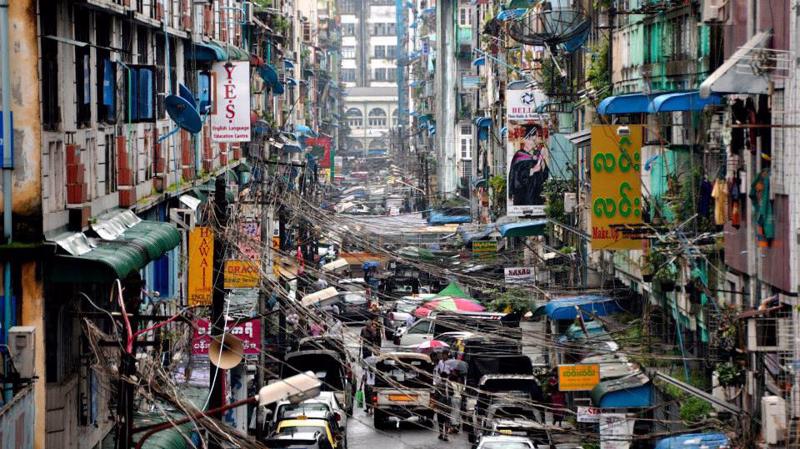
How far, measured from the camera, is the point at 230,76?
3600cm

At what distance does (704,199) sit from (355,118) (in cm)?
16419

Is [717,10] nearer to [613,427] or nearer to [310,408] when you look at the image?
[613,427]

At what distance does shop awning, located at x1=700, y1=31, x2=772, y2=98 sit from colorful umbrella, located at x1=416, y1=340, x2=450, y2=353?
20.4 metres

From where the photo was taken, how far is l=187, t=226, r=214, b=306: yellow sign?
2558 cm

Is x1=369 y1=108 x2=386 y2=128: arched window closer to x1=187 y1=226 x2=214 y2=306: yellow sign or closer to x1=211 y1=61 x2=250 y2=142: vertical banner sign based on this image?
x1=211 y1=61 x2=250 y2=142: vertical banner sign

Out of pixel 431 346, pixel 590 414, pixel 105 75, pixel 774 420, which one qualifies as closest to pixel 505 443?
pixel 590 414

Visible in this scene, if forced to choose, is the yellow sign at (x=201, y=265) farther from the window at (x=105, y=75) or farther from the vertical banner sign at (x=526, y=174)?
the vertical banner sign at (x=526, y=174)

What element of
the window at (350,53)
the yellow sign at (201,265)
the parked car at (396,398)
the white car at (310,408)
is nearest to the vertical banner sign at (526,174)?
the parked car at (396,398)

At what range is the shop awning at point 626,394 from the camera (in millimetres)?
25547

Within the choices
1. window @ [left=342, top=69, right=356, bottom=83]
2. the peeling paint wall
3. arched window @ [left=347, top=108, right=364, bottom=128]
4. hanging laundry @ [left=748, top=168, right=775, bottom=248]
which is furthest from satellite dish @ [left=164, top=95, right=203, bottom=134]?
window @ [left=342, top=69, right=356, bottom=83]

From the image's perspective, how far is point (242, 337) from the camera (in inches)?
1060

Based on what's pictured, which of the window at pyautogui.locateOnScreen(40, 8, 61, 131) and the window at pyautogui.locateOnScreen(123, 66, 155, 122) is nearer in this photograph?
the window at pyautogui.locateOnScreen(40, 8, 61, 131)

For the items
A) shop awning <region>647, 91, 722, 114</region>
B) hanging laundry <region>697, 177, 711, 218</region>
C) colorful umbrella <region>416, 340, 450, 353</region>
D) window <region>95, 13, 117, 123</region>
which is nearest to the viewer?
window <region>95, 13, 117, 123</region>

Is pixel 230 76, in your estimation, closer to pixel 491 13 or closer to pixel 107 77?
pixel 107 77
